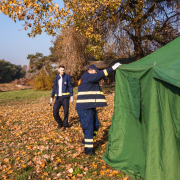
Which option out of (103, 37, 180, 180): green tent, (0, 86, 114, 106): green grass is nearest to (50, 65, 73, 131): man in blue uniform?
(103, 37, 180, 180): green tent

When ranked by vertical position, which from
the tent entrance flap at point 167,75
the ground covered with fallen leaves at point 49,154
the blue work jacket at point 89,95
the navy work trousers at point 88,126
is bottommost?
the ground covered with fallen leaves at point 49,154

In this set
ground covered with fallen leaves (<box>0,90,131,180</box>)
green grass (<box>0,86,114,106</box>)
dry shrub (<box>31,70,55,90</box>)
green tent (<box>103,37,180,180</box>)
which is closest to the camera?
green tent (<box>103,37,180,180</box>)

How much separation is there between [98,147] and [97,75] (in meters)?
1.96

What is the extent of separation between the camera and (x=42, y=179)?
3.85 meters

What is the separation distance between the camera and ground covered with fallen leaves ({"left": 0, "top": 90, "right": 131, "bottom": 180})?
3975mm

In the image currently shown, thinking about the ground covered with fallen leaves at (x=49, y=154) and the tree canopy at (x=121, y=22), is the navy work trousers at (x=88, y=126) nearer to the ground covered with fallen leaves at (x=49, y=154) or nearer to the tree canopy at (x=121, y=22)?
the ground covered with fallen leaves at (x=49, y=154)

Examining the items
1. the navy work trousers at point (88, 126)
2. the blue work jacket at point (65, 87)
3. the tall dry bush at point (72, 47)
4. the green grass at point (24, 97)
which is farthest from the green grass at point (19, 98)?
the navy work trousers at point (88, 126)

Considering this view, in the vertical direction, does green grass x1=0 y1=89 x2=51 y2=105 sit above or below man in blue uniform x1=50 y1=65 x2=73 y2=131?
below

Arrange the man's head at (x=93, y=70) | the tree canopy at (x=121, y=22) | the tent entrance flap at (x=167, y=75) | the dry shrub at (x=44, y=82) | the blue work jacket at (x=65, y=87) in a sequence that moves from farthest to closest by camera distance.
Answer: the dry shrub at (x=44, y=82)
the tree canopy at (x=121, y=22)
the blue work jacket at (x=65, y=87)
the man's head at (x=93, y=70)
the tent entrance flap at (x=167, y=75)

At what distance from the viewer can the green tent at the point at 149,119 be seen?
299 cm

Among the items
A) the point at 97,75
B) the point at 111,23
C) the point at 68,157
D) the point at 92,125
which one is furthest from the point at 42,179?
the point at 111,23

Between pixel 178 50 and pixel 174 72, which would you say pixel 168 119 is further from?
pixel 178 50

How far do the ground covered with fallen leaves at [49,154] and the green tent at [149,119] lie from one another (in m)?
0.45

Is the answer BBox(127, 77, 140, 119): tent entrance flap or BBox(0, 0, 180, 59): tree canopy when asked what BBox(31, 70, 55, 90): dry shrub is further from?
BBox(127, 77, 140, 119): tent entrance flap
